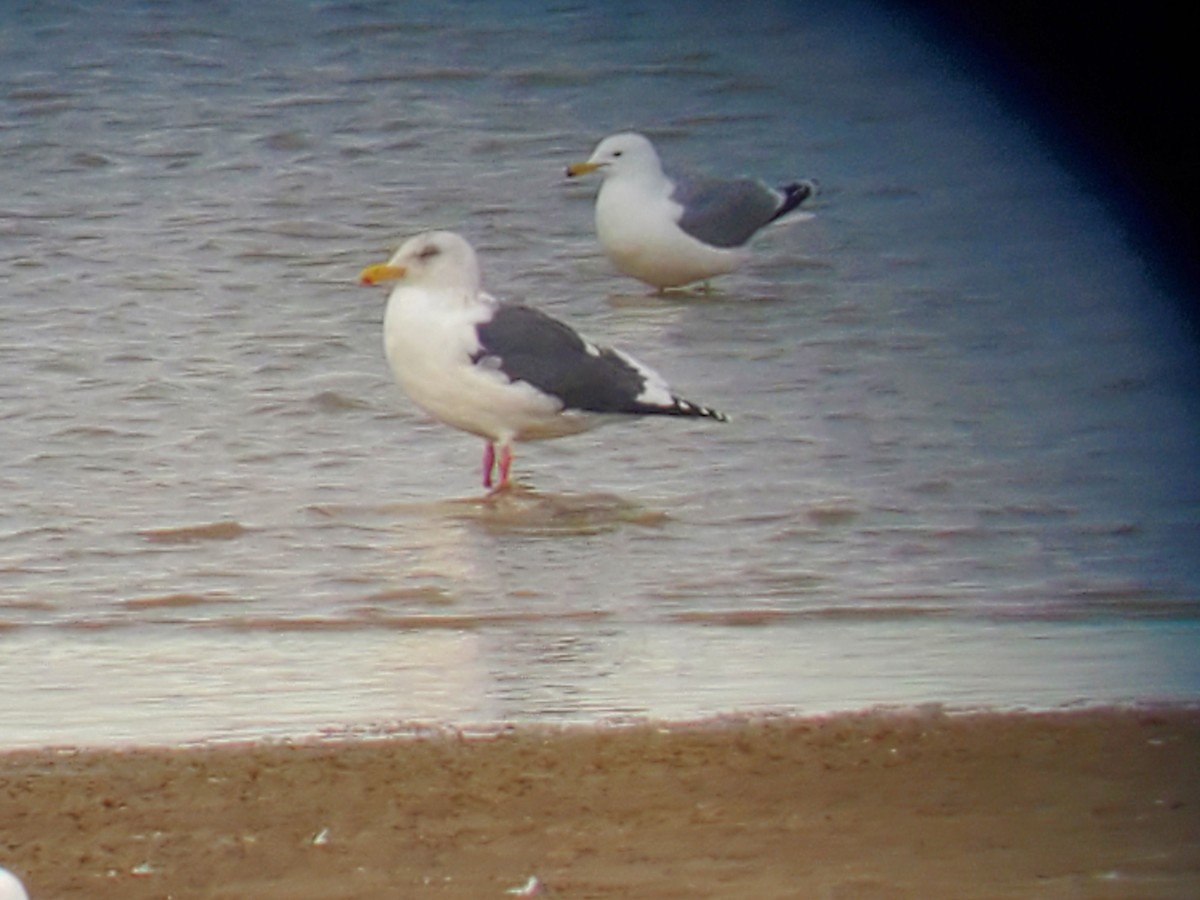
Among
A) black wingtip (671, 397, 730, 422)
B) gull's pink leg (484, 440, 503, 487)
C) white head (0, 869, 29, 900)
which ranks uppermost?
white head (0, 869, 29, 900)

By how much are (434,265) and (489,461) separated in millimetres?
220

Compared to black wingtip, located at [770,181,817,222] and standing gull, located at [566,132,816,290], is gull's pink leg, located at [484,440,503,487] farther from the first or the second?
black wingtip, located at [770,181,817,222]

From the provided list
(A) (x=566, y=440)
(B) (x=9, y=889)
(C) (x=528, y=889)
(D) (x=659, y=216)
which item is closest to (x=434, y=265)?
(A) (x=566, y=440)

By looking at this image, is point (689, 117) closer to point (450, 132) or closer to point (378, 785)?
point (450, 132)

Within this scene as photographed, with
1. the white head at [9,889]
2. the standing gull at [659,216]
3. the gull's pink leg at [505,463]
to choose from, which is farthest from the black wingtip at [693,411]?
the white head at [9,889]

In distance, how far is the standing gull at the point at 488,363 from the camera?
257 centimetres

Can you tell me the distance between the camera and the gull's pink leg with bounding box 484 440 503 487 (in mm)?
A: 2630

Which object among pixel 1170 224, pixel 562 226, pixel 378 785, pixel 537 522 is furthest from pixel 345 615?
pixel 562 226

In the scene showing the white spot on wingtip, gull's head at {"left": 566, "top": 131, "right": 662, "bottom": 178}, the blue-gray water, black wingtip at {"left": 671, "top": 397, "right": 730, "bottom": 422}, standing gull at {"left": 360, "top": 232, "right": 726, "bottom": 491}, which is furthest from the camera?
gull's head at {"left": 566, "top": 131, "right": 662, "bottom": 178}

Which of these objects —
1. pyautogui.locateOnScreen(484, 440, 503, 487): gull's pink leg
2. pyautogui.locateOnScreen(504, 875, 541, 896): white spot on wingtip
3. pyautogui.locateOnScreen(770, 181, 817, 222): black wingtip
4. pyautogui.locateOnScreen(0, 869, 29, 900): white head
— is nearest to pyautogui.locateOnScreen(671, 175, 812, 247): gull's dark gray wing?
pyautogui.locateOnScreen(770, 181, 817, 222): black wingtip

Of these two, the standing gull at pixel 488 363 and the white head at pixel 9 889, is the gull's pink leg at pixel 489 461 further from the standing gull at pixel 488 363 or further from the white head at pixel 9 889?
the white head at pixel 9 889

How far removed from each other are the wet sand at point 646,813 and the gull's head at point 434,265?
3.63 feet

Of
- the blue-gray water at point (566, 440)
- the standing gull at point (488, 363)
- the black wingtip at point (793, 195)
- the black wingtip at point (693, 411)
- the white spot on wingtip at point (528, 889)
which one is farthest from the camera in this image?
the black wingtip at point (793, 195)

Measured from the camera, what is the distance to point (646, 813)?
1389 millimetres
